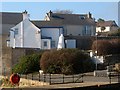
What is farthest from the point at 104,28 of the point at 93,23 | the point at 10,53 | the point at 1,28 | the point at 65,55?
the point at 65,55

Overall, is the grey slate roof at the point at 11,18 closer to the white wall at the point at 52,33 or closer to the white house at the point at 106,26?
the white wall at the point at 52,33

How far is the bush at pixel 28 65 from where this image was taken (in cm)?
4262

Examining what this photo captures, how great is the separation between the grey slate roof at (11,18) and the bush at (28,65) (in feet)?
81.9

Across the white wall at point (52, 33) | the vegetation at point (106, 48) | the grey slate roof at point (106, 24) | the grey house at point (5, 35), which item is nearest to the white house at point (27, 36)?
the white wall at point (52, 33)

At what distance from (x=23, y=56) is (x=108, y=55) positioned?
920cm

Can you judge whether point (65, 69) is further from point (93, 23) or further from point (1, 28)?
point (93, 23)

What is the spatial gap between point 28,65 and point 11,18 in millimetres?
28128

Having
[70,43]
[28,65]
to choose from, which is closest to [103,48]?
[28,65]

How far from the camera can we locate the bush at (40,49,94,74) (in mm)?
39031

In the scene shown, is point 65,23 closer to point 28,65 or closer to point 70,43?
point 70,43

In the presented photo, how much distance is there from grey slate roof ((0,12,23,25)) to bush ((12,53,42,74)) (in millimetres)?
24958

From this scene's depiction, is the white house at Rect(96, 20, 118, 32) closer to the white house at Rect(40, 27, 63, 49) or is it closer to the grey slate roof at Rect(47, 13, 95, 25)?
the grey slate roof at Rect(47, 13, 95, 25)

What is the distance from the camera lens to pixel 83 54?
41000 mm

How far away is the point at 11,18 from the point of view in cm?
6969
